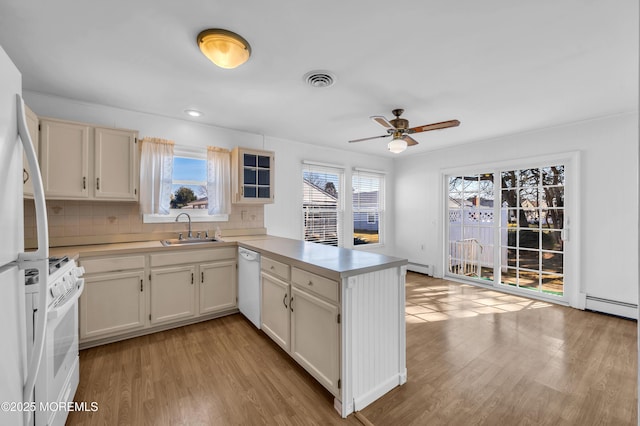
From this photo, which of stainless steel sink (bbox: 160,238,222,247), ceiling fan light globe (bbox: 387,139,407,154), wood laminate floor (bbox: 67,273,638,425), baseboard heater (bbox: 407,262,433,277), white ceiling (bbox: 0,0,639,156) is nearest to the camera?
white ceiling (bbox: 0,0,639,156)

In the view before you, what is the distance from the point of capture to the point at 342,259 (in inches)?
82.6

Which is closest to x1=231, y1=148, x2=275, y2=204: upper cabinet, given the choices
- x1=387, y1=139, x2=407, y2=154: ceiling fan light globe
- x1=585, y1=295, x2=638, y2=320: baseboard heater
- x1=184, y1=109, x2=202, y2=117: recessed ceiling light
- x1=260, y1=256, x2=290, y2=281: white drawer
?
x1=184, y1=109, x2=202, y2=117: recessed ceiling light

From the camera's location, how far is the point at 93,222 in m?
2.99

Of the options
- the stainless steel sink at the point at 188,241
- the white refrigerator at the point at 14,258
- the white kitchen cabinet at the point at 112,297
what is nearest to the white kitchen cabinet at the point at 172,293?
the white kitchen cabinet at the point at 112,297

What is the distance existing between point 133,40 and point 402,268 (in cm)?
244

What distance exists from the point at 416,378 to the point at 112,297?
2.76m

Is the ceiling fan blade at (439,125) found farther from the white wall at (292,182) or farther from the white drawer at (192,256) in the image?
the white drawer at (192,256)

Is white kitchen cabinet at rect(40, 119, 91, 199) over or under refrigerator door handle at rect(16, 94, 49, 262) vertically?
over

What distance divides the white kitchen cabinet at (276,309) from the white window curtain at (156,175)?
158 centimetres

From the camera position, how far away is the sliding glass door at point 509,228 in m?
3.92

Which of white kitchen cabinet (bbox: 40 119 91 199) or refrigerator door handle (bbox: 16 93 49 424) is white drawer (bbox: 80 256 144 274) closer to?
white kitchen cabinet (bbox: 40 119 91 199)

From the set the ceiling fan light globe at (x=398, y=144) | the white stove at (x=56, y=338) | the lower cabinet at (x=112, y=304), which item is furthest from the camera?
the ceiling fan light globe at (x=398, y=144)

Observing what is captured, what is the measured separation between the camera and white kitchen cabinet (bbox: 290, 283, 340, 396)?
1792mm

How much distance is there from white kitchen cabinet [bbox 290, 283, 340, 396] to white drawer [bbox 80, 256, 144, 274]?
1.66m
